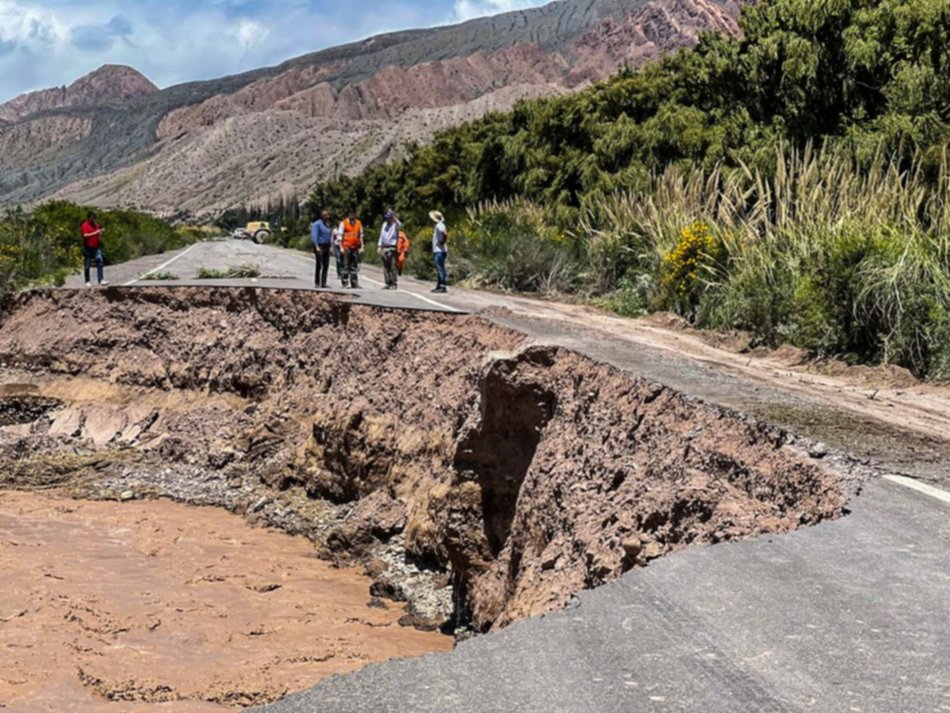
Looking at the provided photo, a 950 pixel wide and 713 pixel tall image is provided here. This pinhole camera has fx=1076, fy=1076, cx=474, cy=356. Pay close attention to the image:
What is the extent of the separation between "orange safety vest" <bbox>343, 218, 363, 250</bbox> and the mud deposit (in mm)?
2316

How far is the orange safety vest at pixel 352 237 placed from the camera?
22.9m

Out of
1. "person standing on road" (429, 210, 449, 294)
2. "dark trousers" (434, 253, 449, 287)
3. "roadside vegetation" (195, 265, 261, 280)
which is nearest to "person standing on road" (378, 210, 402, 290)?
"person standing on road" (429, 210, 449, 294)

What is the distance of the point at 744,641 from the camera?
14.5ft

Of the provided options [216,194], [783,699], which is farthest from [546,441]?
[216,194]

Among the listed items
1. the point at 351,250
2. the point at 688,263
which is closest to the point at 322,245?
the point at 351,250

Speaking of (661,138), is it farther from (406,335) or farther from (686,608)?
(686,608)

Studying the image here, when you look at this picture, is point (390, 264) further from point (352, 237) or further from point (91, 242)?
point (91, 242)

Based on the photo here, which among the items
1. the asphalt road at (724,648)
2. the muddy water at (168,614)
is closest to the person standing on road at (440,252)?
the muddy water at (168,614)

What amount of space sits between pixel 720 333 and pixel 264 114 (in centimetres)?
18138

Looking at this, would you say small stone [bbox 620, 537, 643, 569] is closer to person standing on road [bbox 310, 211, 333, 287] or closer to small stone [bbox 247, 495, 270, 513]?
small stone [bbox 247, 495, 270, 513]

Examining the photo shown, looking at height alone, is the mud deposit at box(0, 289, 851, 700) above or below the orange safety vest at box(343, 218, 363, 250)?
below

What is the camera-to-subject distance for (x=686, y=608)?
4855 mm

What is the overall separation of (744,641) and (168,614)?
805cm

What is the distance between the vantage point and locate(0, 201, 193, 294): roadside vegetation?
84.4ft
